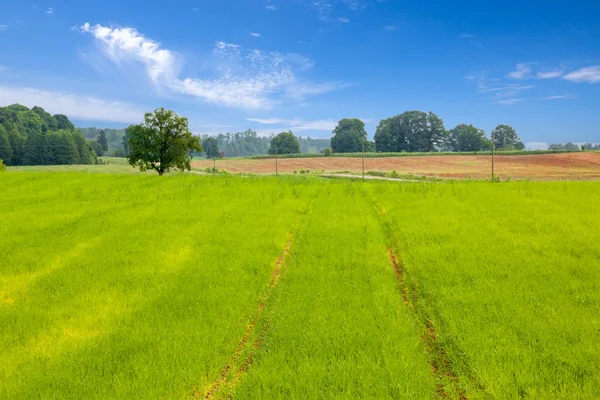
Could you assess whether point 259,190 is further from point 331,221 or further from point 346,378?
point 346,378

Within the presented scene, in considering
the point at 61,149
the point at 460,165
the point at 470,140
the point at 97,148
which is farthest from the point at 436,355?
the point at 97,148

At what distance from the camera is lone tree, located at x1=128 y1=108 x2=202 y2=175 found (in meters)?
49.0

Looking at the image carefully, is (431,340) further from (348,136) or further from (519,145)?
(519,145)

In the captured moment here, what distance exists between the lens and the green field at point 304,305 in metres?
5.96

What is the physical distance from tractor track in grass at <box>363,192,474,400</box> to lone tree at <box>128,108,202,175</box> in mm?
43521

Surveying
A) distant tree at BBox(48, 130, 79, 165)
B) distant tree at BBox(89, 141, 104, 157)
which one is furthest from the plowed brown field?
distant tree at BBox(89, 141, 104, 157)

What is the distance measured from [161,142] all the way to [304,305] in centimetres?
4781

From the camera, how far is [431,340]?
707 centimetres

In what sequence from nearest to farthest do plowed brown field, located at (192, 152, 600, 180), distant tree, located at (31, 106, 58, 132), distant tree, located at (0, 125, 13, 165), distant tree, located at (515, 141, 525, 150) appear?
1. plowed brown field, located at (192, 152, 600, 180)
2. distant tree, located at (0, 125, 13, 165)
3. distant tree, located at (31, 106, 58, 132)
4. distant tree, located at (515, 141, 525, 150)

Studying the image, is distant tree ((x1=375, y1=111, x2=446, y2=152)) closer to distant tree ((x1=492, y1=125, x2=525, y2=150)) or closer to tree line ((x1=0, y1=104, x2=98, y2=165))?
distant tree ((x1=492, y1=125, x2=525, y2=150))

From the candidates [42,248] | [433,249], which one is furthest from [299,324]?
[42,248]

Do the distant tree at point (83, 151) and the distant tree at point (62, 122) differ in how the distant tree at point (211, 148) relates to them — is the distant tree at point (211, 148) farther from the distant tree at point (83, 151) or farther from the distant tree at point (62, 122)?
the distant tree at point (62, 122)

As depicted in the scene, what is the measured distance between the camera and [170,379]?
237 inches

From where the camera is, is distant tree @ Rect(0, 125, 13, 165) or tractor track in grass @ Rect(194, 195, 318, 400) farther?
distant tree @ Rect(0, 125, 13, 165)
